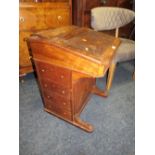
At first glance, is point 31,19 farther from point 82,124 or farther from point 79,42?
point 82,124

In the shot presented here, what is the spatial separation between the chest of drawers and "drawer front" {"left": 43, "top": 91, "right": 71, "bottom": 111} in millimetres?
636

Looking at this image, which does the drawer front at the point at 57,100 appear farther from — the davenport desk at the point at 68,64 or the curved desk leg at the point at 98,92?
the curved desk leg at the point at 98,92

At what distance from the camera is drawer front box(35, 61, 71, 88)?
4.03 ft

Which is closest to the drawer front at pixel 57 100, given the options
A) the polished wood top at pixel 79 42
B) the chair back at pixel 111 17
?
the polished wood top at pixel 79 42

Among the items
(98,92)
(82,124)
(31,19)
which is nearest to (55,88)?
(82,124)

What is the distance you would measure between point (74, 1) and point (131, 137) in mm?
1748

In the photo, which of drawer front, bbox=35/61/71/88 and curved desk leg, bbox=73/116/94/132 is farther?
curved desk leg, bbox=73/116/94/132

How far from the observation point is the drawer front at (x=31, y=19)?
5.67 feet

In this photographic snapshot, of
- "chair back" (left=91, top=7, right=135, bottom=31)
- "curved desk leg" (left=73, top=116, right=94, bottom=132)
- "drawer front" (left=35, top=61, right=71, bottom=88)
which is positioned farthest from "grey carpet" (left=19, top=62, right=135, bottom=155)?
"chair back" (left=91, top=7, right=135, bottom=31)

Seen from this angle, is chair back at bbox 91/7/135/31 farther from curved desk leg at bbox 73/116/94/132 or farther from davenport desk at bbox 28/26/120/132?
curved desk leg at bbox 73/116/94/132

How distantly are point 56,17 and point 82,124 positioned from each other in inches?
47.1

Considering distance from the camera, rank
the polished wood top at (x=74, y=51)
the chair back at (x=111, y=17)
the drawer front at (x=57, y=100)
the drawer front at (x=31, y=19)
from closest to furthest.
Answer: the polished wood top at (x=74, y=51) < the drawer front at (x=57, y=100) < the drawer front at (x=31, y=19) < the chair back at (x=111, y=17)

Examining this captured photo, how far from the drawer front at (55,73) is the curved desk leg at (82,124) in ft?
1.09
